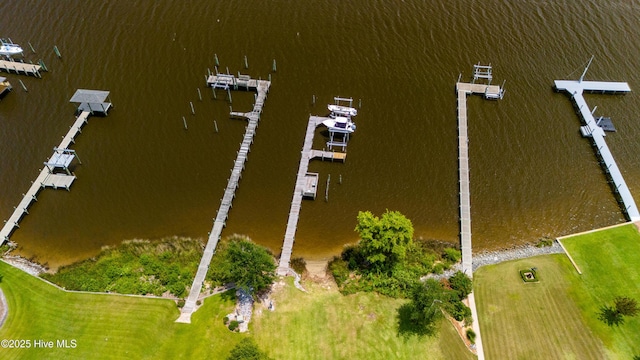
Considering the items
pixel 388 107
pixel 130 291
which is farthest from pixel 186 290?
pixel 388 107

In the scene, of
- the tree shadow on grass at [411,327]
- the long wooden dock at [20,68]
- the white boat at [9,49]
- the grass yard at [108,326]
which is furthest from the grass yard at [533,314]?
the white boat at [9,49]

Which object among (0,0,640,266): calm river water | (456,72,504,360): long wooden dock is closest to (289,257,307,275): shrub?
(0,0,640,266): calm river water

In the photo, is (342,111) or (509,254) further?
(342,111)

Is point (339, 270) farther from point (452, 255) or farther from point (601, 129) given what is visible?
point (601, 129)

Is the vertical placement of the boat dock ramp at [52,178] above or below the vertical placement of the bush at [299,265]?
above

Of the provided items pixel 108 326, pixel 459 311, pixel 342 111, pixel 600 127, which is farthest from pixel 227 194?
pixel 600 127

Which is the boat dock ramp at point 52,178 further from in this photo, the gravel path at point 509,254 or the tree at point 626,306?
the tree at point 626,306
